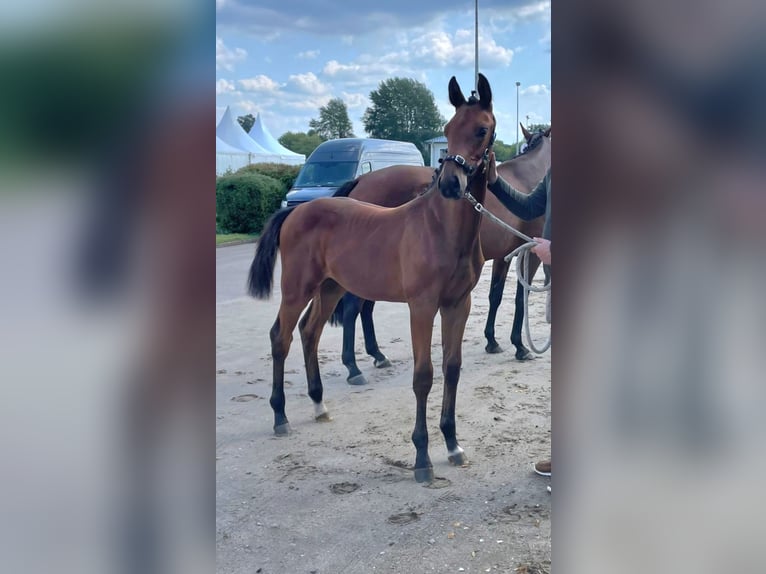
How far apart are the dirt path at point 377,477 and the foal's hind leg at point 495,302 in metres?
0.17

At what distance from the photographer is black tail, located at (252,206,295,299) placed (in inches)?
168

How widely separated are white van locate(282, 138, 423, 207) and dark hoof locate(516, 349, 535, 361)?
7417mm

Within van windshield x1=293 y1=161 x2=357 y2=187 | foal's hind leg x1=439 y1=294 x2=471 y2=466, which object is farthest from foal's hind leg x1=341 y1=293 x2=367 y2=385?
van windshield x1=293 y1=161 x2=357 y2=187

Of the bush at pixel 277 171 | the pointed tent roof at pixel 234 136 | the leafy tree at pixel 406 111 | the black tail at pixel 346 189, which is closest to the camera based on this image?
the black tail at pixel 346 189

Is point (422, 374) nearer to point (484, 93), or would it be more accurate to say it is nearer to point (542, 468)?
point (542, 468)

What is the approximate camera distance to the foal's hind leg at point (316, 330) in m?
4.18

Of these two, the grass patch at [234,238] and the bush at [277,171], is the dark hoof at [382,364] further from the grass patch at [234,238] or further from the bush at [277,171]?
the bush at [277,171]

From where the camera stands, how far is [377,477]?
3.37m

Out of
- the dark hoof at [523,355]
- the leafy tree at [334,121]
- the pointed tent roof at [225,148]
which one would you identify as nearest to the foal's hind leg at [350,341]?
the dark hoof at [523,355]

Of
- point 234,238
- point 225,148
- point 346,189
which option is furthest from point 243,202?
point 346,189

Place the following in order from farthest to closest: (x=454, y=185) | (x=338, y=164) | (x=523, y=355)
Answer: (x=338, y=164)
(x=523, y=355)
(x=454, y=185)

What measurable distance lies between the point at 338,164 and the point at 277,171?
5.36 metres
